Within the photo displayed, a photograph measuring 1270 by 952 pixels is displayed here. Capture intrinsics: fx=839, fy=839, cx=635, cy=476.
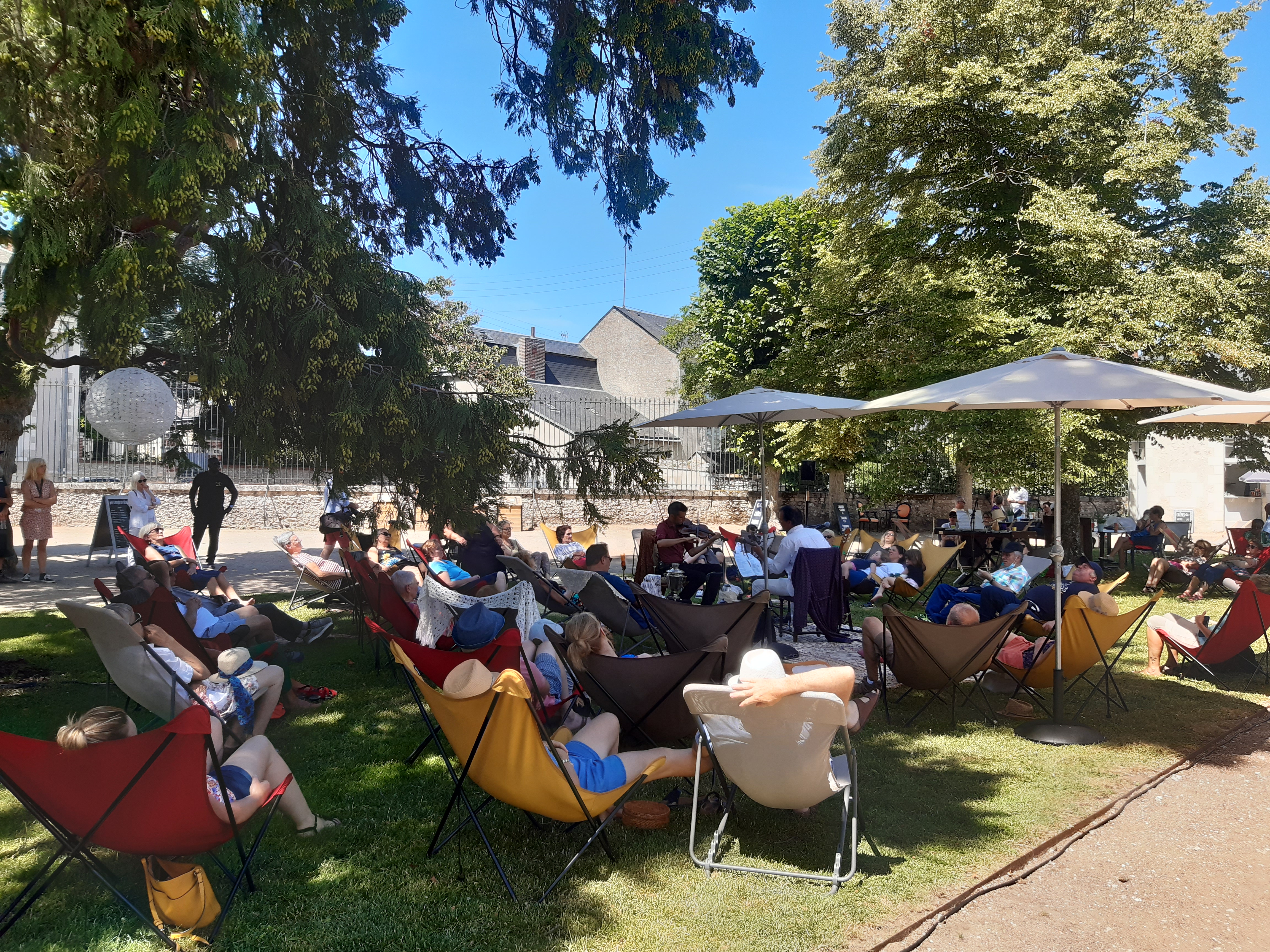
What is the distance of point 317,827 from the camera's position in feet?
10.8

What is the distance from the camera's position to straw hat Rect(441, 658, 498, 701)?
2.80m

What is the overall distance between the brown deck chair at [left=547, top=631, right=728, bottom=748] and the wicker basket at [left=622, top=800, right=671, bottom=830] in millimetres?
278

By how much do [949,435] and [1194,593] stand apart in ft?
12.2

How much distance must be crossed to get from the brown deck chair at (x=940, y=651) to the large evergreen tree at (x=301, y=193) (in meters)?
2.46

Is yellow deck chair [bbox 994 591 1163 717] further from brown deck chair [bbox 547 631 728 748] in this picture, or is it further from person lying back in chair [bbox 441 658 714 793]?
person lying back in chair [bbox 441 658 714 793]

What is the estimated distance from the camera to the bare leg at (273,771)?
2.96 m

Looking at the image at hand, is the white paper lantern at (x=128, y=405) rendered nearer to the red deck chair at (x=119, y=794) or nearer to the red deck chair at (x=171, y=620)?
the red deck chair at (x=171, y=620)

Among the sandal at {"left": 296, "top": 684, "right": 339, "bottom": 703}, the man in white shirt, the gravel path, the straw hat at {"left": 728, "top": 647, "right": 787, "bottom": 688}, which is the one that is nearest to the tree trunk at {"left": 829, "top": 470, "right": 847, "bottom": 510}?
the man in white shirt

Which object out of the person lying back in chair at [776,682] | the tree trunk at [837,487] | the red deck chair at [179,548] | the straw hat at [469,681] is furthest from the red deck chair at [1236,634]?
the tree trunk at [837,487]

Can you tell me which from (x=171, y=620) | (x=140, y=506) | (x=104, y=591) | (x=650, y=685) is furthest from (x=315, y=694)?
(x=140, y=506)

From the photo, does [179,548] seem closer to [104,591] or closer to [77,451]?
[104,591]

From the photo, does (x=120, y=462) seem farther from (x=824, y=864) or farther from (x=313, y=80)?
(x=824, y=864)

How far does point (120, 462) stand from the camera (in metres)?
16.5

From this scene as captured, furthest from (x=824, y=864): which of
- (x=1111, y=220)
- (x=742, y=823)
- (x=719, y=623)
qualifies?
(x=1111, y=220)
